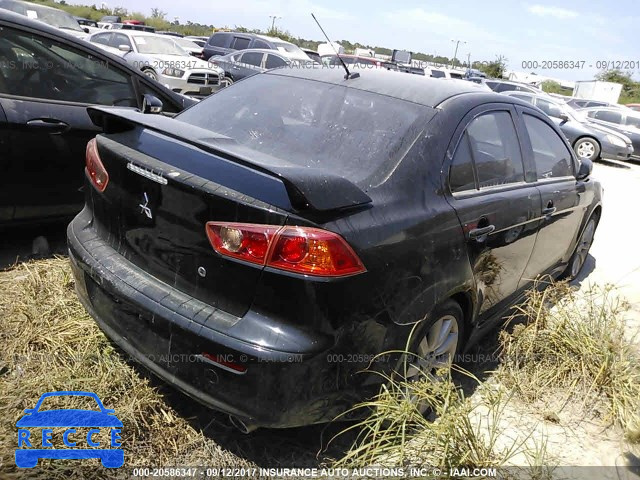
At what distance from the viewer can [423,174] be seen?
251 centimetres

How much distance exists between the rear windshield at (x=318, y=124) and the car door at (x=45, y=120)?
1.10m

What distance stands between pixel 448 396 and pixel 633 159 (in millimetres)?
16837

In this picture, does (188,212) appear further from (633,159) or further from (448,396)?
(633,159)

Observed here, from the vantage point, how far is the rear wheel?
488 centimetres

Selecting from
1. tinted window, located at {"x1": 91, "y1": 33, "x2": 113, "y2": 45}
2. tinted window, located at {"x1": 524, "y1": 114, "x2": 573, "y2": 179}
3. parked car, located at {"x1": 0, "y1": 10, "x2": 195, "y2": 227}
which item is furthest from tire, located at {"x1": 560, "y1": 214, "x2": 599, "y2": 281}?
tinted window, located at {"x1": 91, "y1": 33, "x2": 113, "y2": 45}

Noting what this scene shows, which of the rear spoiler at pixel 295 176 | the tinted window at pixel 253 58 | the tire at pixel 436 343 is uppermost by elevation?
the rear spoiler at pixel 295 176

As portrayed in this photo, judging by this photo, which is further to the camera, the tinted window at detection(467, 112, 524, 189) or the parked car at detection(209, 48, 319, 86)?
the parked car at detection(209, 48, 319, 86)

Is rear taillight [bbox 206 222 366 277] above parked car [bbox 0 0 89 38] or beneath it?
beneath

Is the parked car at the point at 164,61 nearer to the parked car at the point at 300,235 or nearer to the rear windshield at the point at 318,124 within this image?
the rear windshield at the point at 318,124

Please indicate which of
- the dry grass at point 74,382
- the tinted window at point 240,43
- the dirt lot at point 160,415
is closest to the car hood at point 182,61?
the tinted window at point 240,43

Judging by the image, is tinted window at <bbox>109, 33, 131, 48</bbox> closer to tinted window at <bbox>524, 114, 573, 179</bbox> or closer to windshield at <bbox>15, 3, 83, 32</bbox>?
Answer: windshield at <bbox>15, 3, 83, 32</bbox>

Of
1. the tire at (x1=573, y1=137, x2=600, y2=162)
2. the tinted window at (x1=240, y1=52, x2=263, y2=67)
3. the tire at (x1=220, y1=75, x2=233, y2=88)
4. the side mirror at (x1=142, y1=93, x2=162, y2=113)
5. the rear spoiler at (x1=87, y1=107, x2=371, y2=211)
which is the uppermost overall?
Answer: the rear spoiler at (x1=87, y1=107, x2=371, y2=211)

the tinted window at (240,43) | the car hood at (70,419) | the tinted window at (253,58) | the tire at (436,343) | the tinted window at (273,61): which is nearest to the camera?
the car hood at (70,419)

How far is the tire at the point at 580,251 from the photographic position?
4867 mm
